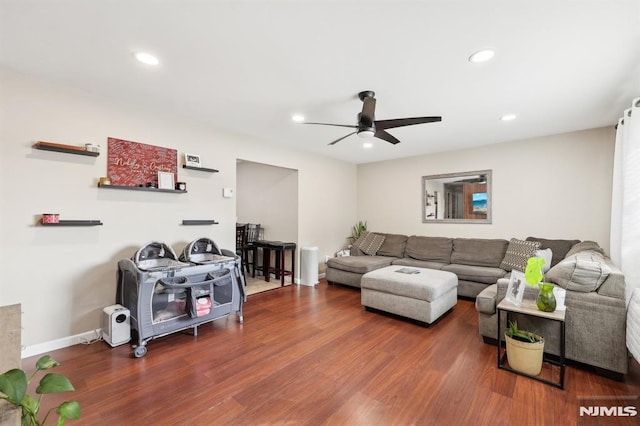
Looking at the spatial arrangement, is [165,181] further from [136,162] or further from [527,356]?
[527,356]

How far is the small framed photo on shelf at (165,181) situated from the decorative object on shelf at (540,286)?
12.3ft

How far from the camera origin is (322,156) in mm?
5676

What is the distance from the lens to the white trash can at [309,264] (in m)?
5.01

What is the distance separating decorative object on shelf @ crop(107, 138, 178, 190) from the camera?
302cm

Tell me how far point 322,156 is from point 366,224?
1914mm

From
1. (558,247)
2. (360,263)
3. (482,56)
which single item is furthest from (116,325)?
(558,247)

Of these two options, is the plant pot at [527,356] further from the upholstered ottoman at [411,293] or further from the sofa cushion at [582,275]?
the upholstered ottoman at [411,293]

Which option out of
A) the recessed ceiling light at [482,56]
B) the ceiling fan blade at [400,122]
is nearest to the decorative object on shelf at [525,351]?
the ceiling fan blade at [400,122]

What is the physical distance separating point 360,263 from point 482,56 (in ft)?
11.0

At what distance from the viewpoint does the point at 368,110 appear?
269 centimetres

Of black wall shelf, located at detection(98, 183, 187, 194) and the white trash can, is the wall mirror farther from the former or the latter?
black wall shelf, located at detection(98, 183, 187, 194)

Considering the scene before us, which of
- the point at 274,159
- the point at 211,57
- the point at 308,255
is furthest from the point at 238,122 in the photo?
the point at 308,255

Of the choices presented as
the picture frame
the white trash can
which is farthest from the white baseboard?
the picture frame

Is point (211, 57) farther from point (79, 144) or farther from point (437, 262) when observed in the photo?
point (437, 262)
